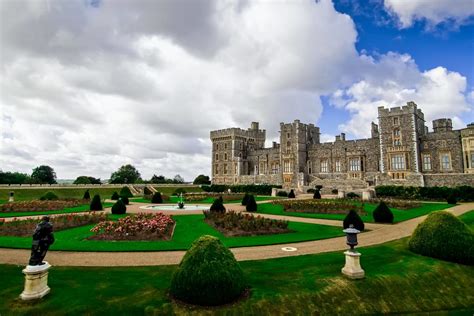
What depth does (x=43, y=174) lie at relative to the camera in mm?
86250

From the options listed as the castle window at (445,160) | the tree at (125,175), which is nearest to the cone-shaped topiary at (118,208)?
the castle window at (445,160)

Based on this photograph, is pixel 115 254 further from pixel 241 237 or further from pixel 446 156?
pixel 446 156

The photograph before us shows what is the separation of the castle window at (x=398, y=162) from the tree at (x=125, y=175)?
7851 cm

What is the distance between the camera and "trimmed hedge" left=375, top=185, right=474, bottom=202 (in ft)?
109

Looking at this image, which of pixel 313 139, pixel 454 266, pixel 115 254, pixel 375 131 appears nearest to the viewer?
pixel 454 266

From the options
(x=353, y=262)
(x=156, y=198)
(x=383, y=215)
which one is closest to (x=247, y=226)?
(x=353, y=262)

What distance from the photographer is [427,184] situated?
136 ft

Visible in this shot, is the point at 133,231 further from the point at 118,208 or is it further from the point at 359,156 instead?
the point at 359,156

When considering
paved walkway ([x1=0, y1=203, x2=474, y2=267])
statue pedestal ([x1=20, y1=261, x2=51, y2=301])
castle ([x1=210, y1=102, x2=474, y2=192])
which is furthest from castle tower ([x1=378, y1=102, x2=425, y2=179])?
statue pedestal ([x1=20, y1=261, x2=51, y2=301])

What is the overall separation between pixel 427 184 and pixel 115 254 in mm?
44122

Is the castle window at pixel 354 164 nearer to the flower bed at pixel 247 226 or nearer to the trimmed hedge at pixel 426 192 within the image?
the trimmed hedge at pixel 426 192

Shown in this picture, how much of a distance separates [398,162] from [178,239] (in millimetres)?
42154

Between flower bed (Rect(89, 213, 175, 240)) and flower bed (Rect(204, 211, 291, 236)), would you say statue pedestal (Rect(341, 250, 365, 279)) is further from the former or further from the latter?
flower bed (Rect(89, 213, 175, 240))

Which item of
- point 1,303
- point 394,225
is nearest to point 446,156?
point 394,225
